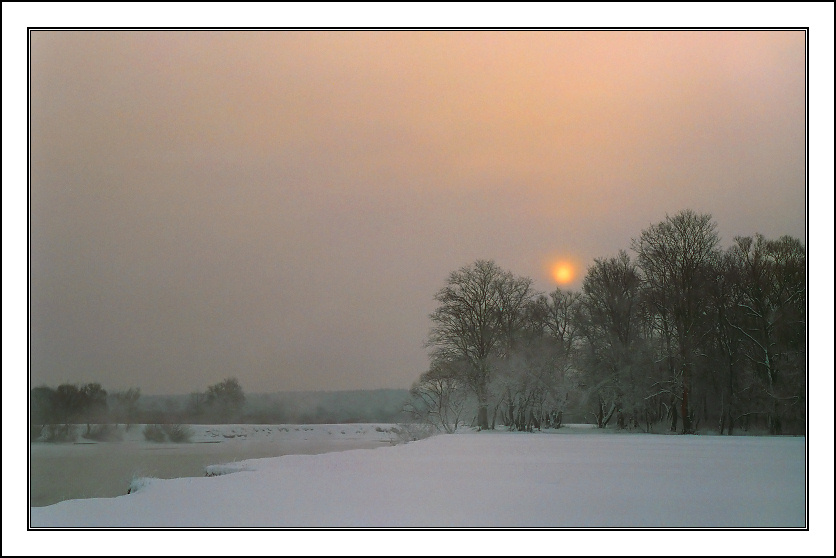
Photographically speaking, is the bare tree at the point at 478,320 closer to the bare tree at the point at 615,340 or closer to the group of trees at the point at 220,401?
the bare tree at the point at 615,340

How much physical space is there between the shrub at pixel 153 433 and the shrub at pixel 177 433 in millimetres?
173

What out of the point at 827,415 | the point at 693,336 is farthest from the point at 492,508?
the point at 693,336

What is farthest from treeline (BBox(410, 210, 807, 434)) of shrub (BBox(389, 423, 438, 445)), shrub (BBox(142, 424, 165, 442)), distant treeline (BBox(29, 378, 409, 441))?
shrub (BBox(142, 424, 165, 442))

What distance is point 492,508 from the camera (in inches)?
349

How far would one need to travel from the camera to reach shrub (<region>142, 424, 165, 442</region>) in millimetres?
23117

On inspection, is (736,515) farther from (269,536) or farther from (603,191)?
(603,191)

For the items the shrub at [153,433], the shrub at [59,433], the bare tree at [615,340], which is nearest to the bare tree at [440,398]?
the bare tree at [615,340]

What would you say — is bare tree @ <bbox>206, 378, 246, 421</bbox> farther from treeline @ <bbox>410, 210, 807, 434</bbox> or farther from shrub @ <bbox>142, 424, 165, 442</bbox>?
treeline @ <bbox>410, 210, 807, 434</bbox>

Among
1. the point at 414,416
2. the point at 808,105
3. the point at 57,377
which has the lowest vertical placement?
the point at 414,416

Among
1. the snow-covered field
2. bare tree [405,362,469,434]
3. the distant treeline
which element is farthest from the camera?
bare tree [405,362,469,434]

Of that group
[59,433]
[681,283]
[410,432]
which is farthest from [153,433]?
[681,283]

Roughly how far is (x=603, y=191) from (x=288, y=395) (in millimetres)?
11813

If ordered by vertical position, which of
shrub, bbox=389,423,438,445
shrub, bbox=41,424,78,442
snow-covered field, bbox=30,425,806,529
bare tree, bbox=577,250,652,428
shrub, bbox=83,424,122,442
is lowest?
shrub, bbox=389,423,438,445

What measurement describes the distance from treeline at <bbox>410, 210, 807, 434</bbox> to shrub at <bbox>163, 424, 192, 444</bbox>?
7.33 meters
